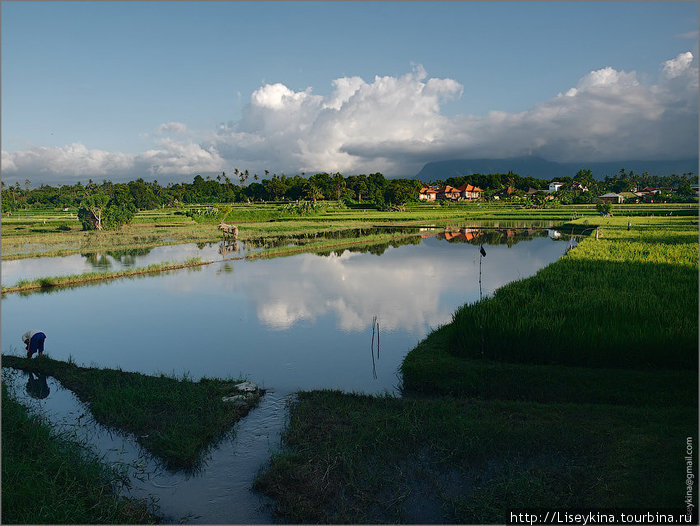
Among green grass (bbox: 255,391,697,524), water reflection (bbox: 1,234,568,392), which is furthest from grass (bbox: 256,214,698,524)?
water reflection (bbox: 1,234,568,392)

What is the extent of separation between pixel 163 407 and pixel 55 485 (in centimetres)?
294

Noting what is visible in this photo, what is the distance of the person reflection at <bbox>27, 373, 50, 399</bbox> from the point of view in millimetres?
10484

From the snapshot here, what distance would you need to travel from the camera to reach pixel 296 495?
250 inches

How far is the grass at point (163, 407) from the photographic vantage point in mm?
7793

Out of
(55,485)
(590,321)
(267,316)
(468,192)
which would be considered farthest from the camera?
(468,192)

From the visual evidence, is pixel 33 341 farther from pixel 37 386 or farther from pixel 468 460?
pixel 468 460

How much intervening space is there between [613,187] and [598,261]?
120 m

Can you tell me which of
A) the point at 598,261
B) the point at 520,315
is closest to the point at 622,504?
the point at 520,315

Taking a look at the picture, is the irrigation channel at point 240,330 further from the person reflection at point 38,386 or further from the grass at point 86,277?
the grass at point 86,277

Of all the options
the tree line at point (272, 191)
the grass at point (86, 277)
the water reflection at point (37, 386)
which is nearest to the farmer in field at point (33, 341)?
the water reflection at point (37, 386)

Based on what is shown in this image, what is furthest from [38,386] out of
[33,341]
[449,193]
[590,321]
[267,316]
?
[449,193]

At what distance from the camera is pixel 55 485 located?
623 centimetres

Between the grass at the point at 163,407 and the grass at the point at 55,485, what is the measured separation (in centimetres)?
95

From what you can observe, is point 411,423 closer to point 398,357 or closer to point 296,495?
point 296,495
